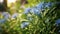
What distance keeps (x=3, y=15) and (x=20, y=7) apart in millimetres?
184

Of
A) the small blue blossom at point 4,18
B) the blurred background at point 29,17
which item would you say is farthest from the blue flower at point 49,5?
the small blue blossom at point 4,18

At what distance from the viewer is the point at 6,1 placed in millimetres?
1692

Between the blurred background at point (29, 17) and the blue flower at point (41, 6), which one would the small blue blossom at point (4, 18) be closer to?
the blurred background at point (29, 17)

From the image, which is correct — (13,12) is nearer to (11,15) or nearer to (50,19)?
(11,15)

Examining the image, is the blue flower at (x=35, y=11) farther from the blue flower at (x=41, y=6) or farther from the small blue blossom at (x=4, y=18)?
the small blue blossom at (x=4, y=18)

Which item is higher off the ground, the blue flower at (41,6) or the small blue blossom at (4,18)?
the blue flower at (41,6)

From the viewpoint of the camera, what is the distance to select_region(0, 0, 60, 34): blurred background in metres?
1.60

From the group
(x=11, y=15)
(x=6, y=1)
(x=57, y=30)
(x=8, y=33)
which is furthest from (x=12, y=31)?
(x=57, y=30)

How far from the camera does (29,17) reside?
1637 mm

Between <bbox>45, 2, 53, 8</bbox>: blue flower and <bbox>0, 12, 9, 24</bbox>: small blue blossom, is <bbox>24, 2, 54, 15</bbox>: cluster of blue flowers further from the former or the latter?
<bbox>0, 12, 9, 24</bbox>: small blue blossom

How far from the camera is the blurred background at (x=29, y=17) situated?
160 cm

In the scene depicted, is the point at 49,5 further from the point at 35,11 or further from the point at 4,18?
the point at 4,18

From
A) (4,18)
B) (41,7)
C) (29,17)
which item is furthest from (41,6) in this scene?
(4,18)

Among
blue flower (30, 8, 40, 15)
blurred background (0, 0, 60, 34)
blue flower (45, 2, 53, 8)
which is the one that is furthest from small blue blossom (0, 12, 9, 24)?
blue flower (45, 2, 53, 8)
